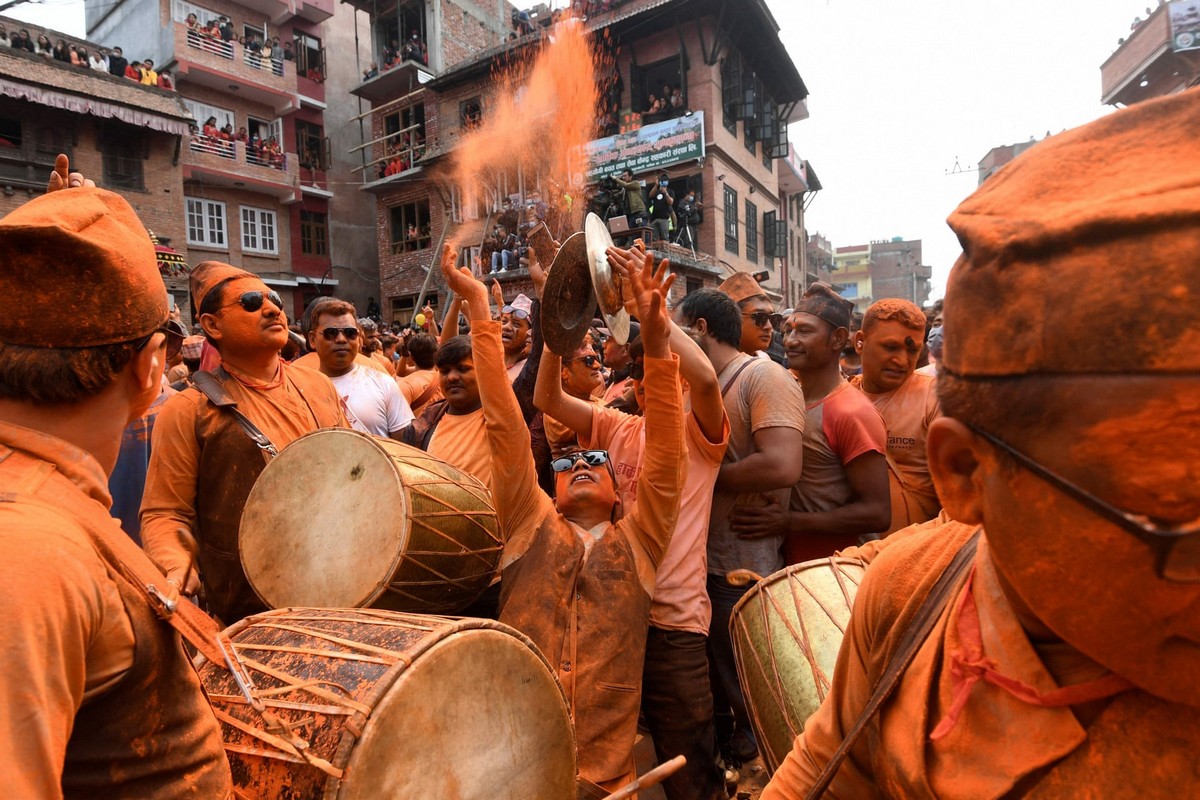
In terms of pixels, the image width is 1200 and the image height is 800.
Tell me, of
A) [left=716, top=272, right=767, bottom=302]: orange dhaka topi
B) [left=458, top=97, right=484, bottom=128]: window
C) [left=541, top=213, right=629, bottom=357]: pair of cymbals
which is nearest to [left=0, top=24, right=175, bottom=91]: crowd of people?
[left=458, top=97, right=484, bottom=128]: window

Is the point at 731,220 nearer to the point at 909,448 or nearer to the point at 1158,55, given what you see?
the point at 1158,55

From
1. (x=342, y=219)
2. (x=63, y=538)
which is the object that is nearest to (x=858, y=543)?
(x=63, y=538)

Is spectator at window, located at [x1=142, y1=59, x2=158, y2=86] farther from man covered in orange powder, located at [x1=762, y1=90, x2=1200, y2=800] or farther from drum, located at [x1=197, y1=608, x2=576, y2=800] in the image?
man covered in orange powder, located at [x1=762, y1=90, x2=1200, y2=800]

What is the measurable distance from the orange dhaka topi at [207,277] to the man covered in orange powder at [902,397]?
3.34 m

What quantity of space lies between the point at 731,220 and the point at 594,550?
70.4 feet

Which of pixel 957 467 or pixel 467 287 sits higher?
pixel 467 287

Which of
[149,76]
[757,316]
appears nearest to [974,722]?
[757,316]

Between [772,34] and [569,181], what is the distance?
29.3 feet

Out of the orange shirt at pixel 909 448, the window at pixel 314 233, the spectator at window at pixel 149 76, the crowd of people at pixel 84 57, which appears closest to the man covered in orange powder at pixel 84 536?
the orange shirt at pixel 909 448

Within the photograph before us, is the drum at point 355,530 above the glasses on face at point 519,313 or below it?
below

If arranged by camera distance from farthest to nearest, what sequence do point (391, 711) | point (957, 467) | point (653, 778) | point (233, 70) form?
point (233, 70)
point (391, 711)
point (653, 778)
point (957, 467)

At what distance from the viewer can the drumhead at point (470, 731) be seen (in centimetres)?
166

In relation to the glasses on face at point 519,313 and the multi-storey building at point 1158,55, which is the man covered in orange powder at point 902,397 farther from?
the multi-storey building at point 1158,55

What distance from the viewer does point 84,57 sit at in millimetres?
21250
